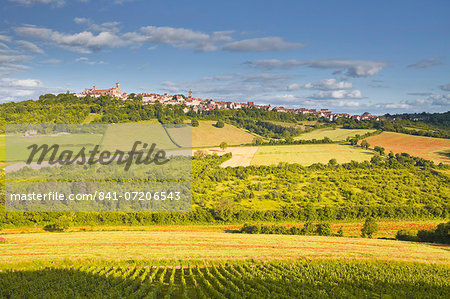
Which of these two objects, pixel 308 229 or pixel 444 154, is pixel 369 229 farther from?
pixel 444 154

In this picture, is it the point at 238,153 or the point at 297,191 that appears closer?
the point at 297,191

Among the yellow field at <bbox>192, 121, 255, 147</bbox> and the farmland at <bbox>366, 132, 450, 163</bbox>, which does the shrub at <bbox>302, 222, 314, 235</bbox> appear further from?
the farmland at <bbox>366, 132, 450, 163</bbox>

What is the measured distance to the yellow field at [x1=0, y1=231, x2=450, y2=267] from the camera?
3120 centimetres

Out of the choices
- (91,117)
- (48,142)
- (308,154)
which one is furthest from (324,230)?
(91,117)

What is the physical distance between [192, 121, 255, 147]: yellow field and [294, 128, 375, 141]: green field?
26574 mm

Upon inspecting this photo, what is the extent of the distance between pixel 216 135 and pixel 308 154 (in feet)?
145

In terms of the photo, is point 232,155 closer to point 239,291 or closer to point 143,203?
point 143,203

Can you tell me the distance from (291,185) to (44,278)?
6158 centimetres

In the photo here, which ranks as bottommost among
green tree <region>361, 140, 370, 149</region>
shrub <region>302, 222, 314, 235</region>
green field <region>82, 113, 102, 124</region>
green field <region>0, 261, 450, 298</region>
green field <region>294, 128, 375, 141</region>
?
shrub <region>302, 222, 314, 235</region>

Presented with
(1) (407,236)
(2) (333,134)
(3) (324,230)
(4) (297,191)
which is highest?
(2) (333,134)

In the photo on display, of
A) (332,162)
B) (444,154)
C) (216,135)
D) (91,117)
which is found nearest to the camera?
(332,162)

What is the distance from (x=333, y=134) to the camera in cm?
14100

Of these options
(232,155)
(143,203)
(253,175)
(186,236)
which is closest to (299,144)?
(232,155)

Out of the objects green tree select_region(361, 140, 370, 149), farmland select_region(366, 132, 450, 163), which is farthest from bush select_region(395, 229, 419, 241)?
green tree select_region(361, 140, 370, 149)
